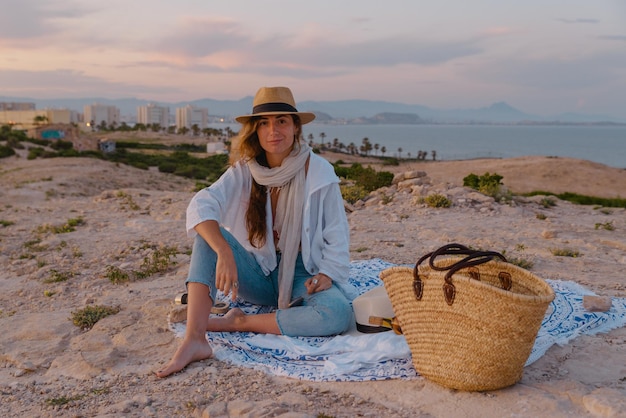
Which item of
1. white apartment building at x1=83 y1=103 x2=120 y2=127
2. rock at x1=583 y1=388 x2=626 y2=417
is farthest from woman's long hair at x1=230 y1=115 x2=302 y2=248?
white apartment building at x1=83 y1=103 x2=120 y2=127

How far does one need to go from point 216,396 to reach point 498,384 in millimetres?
1294

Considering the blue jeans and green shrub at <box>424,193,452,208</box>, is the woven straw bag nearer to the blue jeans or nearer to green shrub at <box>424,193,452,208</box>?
the blue jeans

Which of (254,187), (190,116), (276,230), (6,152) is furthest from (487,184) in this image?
(190,116)

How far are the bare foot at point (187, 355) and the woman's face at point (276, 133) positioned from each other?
1.20m

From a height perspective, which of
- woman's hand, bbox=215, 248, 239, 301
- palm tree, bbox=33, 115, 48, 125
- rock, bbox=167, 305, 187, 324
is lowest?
palm tree, bbox=33, 115, 48, 125

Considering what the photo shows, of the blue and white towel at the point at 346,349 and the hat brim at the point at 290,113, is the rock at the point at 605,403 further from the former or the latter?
the hat brim at the point at 290,113

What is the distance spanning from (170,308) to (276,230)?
39.5 inches

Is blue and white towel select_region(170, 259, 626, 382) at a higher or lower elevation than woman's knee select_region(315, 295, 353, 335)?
lower

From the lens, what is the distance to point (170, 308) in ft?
13.8

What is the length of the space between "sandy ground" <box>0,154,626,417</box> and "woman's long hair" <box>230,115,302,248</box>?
0.81 m

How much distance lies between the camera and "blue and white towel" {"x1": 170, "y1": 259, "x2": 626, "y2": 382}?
10.1 ft

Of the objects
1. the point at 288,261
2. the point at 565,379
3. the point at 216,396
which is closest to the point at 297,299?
the point at 288,261

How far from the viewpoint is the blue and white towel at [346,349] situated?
307 centimetres

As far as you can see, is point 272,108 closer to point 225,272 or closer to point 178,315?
point 225,272
